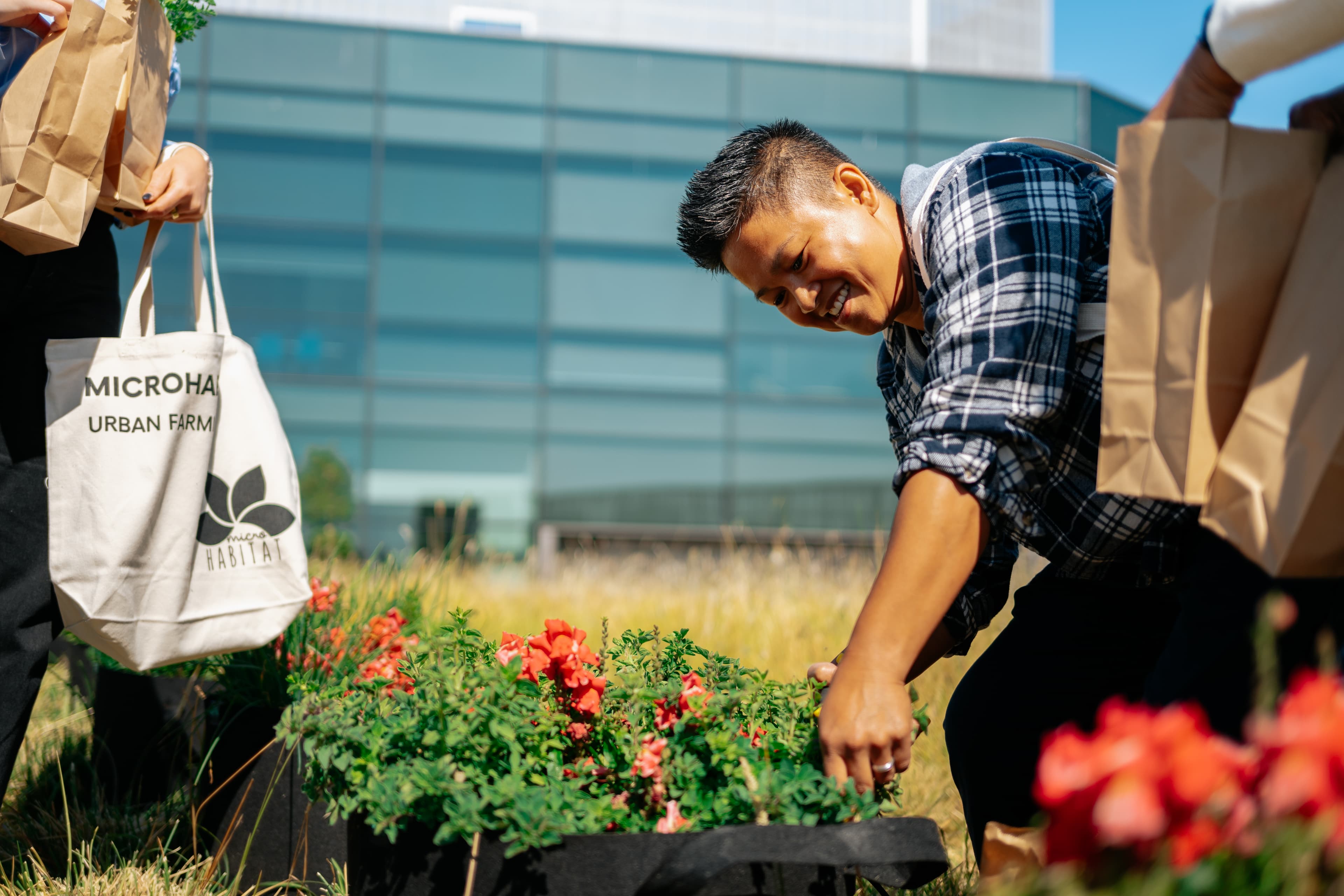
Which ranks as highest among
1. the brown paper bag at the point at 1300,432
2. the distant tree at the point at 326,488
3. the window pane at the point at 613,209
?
the window pane at the point at 613,209

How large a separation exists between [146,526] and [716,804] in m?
1.13

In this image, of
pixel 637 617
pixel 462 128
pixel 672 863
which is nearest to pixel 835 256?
pixel 672 863

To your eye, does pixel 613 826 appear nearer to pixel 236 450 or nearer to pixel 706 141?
pixel 236 450

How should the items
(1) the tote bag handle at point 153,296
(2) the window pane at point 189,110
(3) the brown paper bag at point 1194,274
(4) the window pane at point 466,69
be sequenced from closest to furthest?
(3) the brown paper bag at point 1194,274, (1) the tote bag handle at point 153,296, (2) the window pane at point 189,110, (4) the window pane at point 466,69

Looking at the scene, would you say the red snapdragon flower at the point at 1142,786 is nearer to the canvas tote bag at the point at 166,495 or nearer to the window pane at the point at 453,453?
the canvas tote bag at the point at 166,495

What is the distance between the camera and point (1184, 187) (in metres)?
0.99

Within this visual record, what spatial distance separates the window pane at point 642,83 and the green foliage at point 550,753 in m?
13.0

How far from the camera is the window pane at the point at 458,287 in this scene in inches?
492

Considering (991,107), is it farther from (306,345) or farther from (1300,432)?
(1300,432)

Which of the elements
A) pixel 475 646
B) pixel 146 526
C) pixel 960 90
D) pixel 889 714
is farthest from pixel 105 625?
pixel 960 90

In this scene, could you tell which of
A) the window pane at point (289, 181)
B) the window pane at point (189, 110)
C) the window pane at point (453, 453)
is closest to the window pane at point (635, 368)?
the window pane at point (453, 453)

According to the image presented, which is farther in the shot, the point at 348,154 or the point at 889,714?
the point at 348,154

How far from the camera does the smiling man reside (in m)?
1.21

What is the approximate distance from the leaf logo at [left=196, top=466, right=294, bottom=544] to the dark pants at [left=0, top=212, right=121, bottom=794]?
0.20 metres
